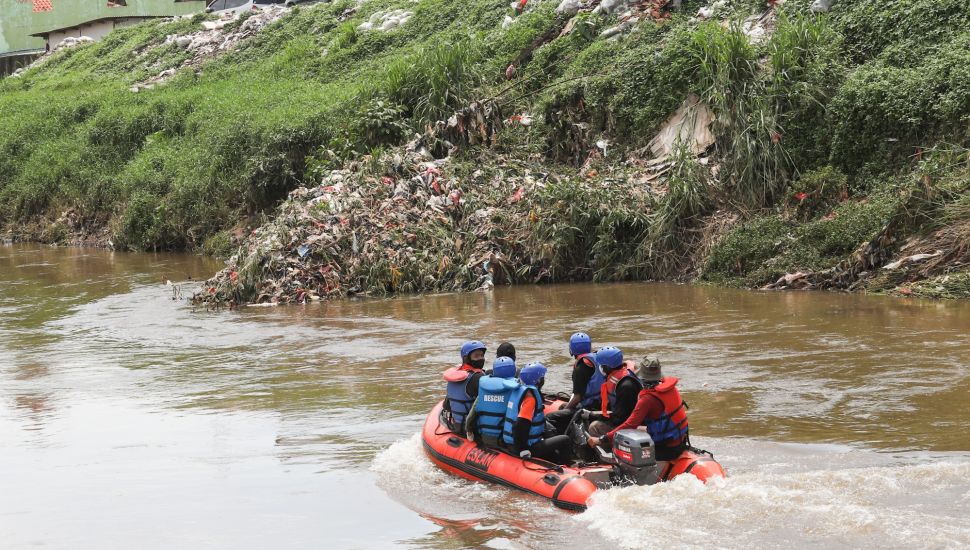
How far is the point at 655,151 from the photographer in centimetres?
2023

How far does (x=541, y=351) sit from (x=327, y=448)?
421 cm

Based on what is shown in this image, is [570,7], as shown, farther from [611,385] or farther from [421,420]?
[611,385]

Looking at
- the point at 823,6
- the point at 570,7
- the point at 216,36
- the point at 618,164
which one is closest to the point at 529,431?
the point at 618,164

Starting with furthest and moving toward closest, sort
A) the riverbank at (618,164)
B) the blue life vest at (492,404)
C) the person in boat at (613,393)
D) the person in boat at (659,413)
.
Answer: the riverbank at (618,164) → the blue life vest at (492,404) → the person in boat at (613,393) → the person in boat at (659,413)

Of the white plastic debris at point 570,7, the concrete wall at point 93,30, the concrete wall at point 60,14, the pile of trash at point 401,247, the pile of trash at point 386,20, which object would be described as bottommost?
the pile of trash at point 401,247

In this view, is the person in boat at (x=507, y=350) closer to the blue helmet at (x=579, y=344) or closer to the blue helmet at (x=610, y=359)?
the blue helmet at (x=579, y=344)

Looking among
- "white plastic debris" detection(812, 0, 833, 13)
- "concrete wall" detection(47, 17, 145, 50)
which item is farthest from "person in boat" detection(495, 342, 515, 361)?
"concrete wall" detection(47, 17, 145, 50)

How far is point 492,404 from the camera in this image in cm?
927

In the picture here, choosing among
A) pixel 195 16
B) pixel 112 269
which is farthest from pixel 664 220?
pixel 195 16

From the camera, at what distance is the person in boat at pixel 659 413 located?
8.55 m

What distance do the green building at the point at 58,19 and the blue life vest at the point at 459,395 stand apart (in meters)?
47.0

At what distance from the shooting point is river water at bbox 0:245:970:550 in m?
7.99

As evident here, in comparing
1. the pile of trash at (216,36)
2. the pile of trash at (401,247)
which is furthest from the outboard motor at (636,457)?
the pile of trash at (216,36)

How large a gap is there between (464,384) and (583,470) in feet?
4.97
